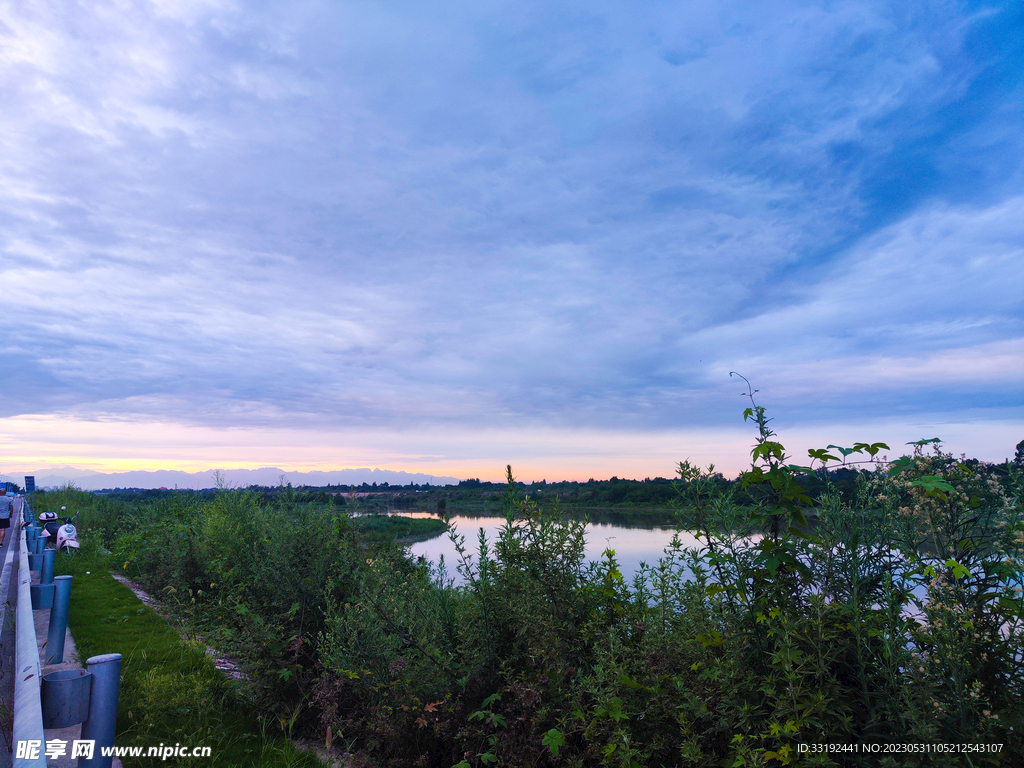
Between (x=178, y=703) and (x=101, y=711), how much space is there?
2507 millimetres

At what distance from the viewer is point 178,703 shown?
429 cm

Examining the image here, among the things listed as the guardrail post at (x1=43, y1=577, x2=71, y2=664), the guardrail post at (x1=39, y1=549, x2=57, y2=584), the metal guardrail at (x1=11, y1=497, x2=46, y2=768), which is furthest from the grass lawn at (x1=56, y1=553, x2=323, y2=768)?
the metal guardrail at (x1=11, y1=497, x2=46, y2=768)

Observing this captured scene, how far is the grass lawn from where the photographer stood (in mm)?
3857

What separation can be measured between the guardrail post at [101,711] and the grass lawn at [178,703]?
1603 mm

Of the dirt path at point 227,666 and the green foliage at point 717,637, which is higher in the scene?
the green foliage at point 717,637

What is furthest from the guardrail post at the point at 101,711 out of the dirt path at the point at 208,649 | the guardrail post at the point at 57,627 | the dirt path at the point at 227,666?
the dirt path at the point at 208,649

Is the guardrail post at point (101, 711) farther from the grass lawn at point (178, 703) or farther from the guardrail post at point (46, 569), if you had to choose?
the guardrail post at point (46, 569)

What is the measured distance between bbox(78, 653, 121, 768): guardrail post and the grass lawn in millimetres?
1603

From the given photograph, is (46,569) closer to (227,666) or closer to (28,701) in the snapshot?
(227,666)

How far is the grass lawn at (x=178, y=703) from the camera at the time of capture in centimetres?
386

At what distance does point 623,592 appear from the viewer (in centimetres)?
384

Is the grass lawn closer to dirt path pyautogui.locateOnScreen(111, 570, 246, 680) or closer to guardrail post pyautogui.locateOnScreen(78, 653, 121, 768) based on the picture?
dirt path pyautogui.locateOnScreen(111, 570, 246, 680)

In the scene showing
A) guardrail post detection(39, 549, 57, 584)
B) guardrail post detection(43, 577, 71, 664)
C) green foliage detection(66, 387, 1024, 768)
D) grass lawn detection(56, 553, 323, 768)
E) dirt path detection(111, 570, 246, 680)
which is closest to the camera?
green foliage detection(66, 387, 1024, 768)

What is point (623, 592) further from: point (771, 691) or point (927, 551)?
point (927, 551)
